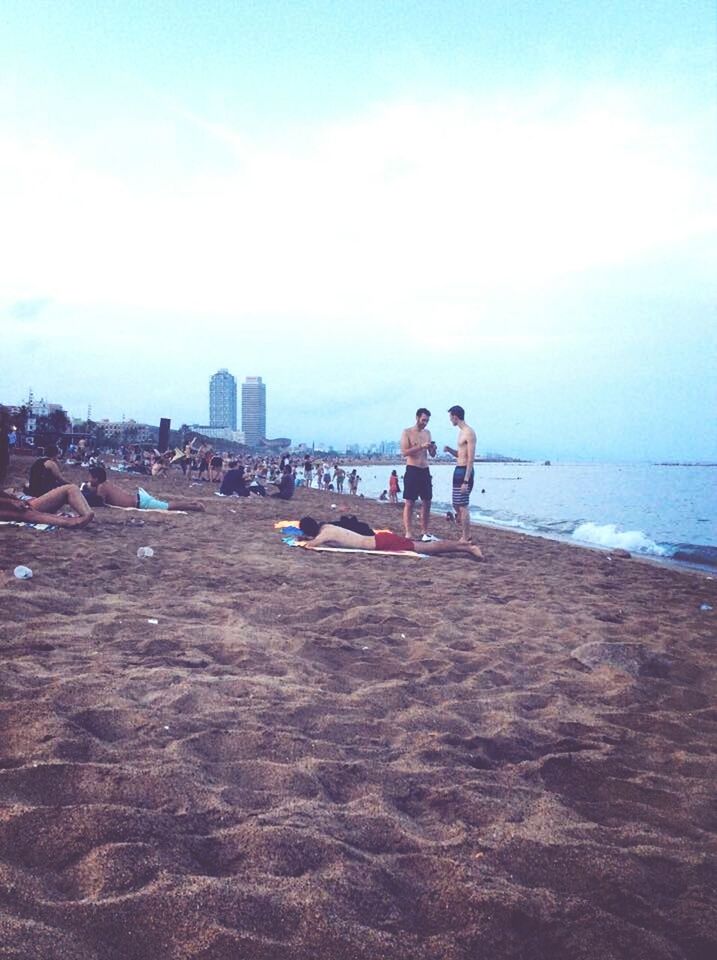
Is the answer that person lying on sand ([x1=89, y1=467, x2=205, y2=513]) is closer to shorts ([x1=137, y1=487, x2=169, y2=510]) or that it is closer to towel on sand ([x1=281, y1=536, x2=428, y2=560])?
shorts ([x1=137, y1=487, x2=169, y2=510])

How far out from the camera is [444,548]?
27.5 feet

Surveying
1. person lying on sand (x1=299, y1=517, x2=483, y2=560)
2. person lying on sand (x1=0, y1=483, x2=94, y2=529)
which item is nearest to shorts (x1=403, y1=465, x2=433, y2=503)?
person lying on sand (x1=299, y1=517, x2=483, y2=560)

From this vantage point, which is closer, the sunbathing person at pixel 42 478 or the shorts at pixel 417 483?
the sunbathing person at pixel 42 478

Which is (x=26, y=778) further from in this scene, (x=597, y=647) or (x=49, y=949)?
(x=597, y=647)

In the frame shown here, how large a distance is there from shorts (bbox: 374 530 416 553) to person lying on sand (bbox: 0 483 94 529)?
365cm

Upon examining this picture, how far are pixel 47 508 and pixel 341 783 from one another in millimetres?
7333

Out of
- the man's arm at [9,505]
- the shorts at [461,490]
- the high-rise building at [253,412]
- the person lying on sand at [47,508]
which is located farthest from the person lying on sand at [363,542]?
the high-rise building at [253,412]

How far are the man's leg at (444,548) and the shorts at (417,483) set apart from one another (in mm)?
1115

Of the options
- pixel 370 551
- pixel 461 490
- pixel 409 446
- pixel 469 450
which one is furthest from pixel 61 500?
pixel 469 450

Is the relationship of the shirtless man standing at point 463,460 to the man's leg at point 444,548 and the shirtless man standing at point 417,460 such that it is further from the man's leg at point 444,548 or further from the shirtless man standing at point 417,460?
the shirtless man standing at point 417,460

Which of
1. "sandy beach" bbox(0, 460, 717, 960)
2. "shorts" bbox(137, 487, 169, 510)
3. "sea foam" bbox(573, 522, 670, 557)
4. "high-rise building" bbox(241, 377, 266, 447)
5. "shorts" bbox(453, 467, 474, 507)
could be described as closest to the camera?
"sandy beach" bbox(0, 460, 717, 960)

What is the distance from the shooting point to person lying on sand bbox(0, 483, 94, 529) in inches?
308

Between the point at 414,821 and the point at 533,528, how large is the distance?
17016 millimetres

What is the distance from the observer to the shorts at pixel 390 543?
26.4 feet
